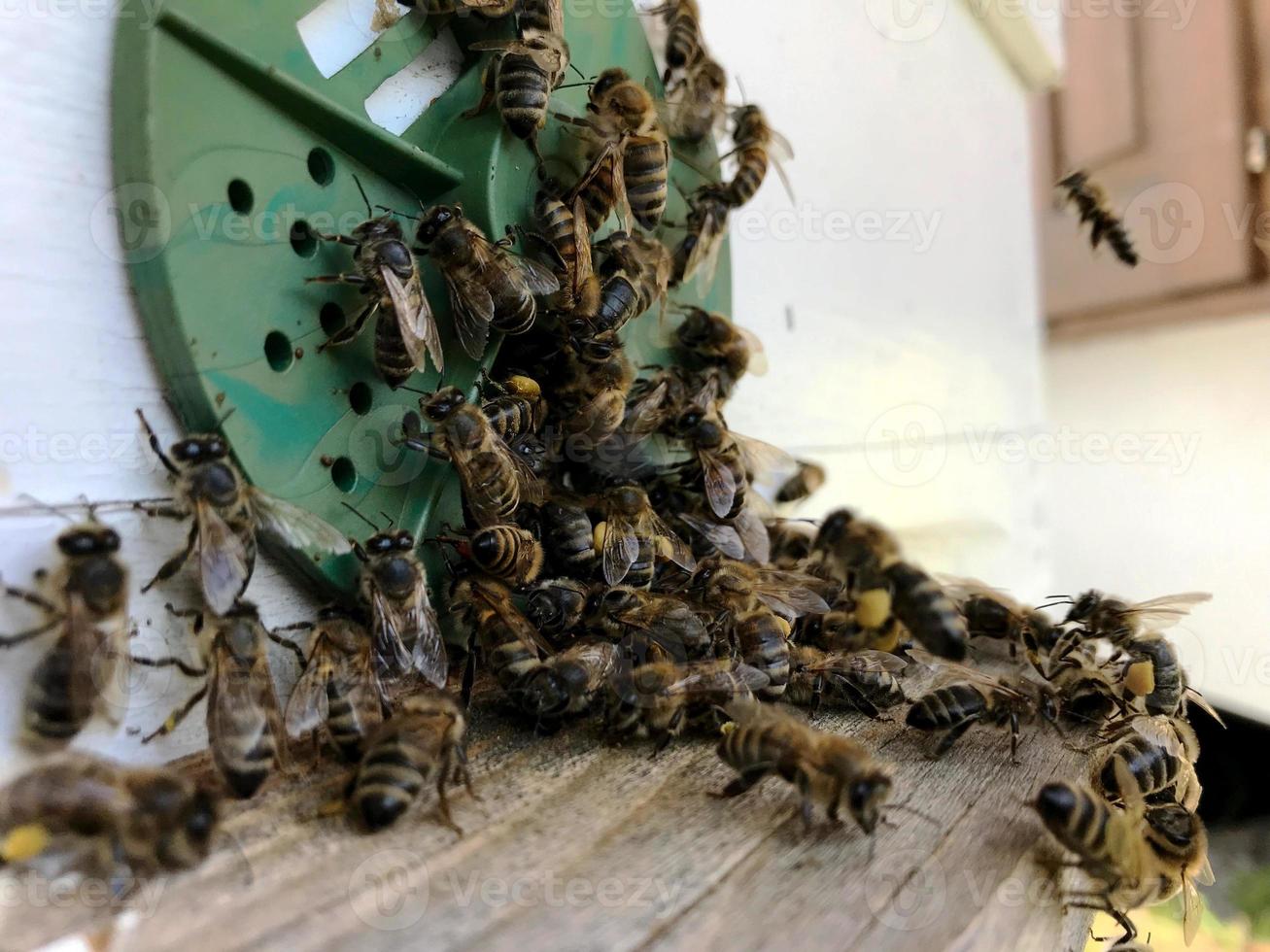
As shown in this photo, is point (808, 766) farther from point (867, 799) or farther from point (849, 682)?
point (849, 682)

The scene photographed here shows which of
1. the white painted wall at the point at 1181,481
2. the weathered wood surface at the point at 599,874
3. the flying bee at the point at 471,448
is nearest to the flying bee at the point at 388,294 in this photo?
the flying bee at the point at 471,448

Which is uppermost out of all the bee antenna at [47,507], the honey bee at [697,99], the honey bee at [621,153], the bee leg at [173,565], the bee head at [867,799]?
the honey bee at [697,99]

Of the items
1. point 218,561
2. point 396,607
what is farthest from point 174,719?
point 396,607

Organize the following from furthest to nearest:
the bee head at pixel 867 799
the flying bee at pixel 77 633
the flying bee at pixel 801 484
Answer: the flying bee at pixel 801 484, the bee head at pixel 867 799, the flying bee at pixel 77 633

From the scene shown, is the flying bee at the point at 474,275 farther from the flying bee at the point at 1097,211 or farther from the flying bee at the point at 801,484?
the flying bee at the point at 1097,211

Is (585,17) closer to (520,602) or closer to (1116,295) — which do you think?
(520,602)

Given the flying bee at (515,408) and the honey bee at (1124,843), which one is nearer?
the honey bee at (1124,843)

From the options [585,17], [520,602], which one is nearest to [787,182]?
[585,17]

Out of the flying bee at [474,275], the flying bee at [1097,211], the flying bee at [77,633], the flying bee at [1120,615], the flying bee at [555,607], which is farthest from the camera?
the flying bee at [1097,211]
